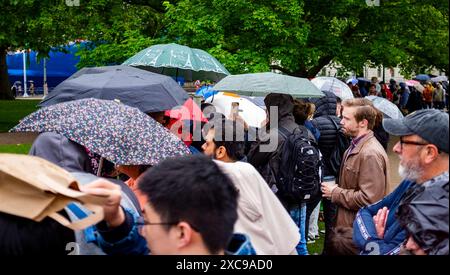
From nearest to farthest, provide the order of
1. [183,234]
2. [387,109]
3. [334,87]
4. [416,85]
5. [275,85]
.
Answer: [183,234] < [275,85] < [387,109] < [334,87] < [416,85]

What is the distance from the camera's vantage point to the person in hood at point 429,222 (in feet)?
8.70

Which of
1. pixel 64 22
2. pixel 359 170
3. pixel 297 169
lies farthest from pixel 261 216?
pixel 64 22

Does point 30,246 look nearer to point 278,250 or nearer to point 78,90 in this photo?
point 278,250

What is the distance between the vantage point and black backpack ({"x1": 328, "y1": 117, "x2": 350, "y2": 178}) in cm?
766

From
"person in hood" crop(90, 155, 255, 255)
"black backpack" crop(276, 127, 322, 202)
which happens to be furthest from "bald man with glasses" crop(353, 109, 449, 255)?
"black backpack" crop(276, 127, 322, 202)

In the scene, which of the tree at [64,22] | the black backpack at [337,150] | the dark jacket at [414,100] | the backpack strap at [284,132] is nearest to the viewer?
the backpack strap at [284,132]

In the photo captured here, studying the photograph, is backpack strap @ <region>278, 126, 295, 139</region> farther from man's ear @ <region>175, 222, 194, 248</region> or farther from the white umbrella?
the white umbrella

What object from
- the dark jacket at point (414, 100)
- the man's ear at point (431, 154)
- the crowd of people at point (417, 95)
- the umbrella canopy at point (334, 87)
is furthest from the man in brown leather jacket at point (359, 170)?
the dark jacket at point (414, 100)

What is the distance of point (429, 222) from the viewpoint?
2.72 metres

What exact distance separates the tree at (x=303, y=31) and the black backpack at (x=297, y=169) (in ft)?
28.3

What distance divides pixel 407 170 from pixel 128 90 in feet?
11.2

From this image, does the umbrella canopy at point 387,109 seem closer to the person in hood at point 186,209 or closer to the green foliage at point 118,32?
the person in hood at point 186,209

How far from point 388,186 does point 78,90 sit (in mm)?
→ 2822

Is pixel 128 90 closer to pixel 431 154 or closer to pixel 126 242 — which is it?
pixel 431 154
